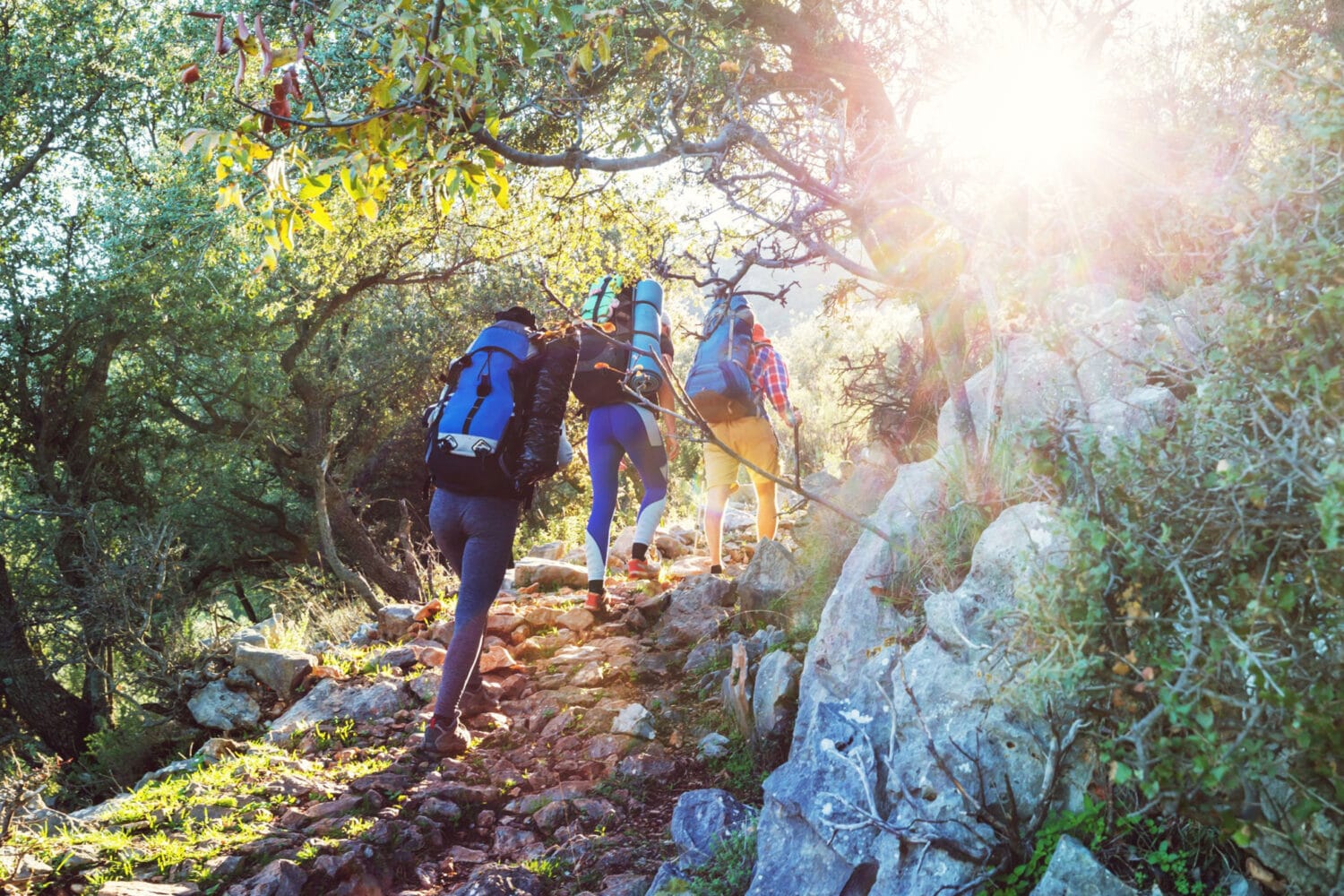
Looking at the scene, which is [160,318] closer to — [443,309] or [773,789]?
[443,309]

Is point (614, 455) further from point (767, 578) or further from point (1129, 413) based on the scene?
point (1129, 413)

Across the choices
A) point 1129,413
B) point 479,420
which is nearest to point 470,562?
point 479,420

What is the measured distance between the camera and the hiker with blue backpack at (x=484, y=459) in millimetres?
4488

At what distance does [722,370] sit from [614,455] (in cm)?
95

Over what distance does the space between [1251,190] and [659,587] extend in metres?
5.56

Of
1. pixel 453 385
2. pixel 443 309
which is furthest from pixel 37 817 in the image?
pixel 443 309

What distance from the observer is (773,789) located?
3.23 meters

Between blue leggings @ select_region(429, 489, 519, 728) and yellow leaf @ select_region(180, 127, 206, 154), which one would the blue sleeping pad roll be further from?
yellow leaf @ select_region(180, 127, 206, 154)

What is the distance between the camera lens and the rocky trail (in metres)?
3.48

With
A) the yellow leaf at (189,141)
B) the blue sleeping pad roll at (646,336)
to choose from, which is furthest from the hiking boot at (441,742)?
the yellow leaf at (189,141)

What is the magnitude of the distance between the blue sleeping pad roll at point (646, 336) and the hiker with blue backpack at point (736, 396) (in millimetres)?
471

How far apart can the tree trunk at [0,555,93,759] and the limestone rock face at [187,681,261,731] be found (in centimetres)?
535

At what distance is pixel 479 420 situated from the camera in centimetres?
449

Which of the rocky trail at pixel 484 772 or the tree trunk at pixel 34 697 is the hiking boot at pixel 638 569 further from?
the tree trunk at pixel 34 697
